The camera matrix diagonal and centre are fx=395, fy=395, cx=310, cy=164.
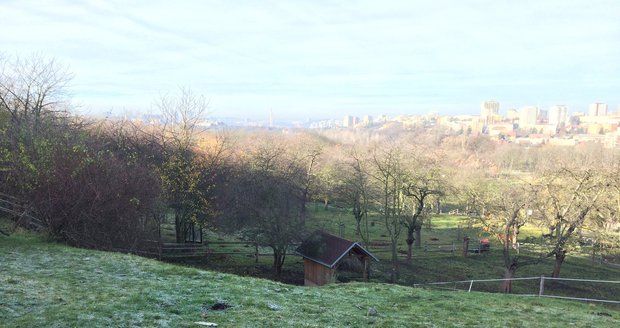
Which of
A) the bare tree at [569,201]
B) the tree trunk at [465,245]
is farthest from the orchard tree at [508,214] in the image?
the tree trunk at [465,245]

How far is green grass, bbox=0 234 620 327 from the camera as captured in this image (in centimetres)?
763

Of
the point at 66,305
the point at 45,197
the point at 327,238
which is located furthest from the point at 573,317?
the point at 45,197

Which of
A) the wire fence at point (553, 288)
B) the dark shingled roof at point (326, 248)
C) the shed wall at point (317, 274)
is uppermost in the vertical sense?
the dark shingled roof at point (326, 248)

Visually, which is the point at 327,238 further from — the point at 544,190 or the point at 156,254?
the point at 544,190

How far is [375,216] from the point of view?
56281mm

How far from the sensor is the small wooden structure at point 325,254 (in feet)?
70.7

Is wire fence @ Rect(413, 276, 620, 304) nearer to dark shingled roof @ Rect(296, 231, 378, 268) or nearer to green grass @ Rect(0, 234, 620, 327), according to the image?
dark shingled roof @ Rect(296, 231, 378, 268)

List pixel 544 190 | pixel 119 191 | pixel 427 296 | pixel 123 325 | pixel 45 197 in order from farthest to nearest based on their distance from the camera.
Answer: pixel 544 190
pixel 119 191
pixel 45 197
pixel 427 296
pixel 123 325

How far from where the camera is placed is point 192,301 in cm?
888

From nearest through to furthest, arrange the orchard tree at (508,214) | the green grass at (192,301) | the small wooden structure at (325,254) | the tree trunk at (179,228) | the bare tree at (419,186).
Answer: the green grass at (192,301)
the small wooden structure at (325,254)
the orchard tree at (508,214)
the tree trunk at (179,228)
the bare tree at (419,186)

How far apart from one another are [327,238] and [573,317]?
1440 cm

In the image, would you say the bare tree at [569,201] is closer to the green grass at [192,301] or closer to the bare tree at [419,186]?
the bare tree at [419,186]

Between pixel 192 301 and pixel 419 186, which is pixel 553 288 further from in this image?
pixel 192 301

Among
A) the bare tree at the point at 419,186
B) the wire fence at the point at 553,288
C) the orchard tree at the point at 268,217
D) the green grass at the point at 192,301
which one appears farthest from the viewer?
the bare tree at the point at 419,186
